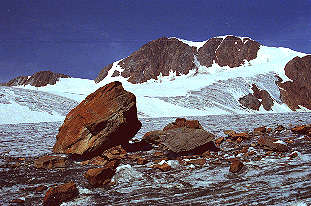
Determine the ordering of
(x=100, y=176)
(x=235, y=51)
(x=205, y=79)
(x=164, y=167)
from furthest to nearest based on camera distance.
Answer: (x=235, y=51) → (x=205, y=79) → (x=164, y=167) → (x=100, y=176)

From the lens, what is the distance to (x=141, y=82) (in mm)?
122250

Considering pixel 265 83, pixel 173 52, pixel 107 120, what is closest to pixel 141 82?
pixel 173 52

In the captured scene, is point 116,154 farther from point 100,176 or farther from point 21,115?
point 21,115

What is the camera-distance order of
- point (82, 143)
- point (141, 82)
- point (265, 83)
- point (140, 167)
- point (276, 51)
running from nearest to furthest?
point (140, 167) → point (82, 143) → point (265, 83) → point (276, 51) → point (141, 82)

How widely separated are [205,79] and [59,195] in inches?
2782

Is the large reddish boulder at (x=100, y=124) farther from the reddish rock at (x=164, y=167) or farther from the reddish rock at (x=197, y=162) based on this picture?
the reddish rock at (x=197, y=162)

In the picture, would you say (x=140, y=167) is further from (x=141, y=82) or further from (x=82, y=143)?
(x=141, y=82)

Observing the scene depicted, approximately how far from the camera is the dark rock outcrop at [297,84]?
71.2m

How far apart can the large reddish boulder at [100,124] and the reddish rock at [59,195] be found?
412 cm

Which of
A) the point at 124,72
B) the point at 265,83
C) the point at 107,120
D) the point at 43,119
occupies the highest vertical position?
the point at 124,72

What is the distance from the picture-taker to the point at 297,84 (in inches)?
3061

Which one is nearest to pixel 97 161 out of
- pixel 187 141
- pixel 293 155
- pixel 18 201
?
pixel 18 201

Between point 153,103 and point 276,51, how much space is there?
91.4 meters

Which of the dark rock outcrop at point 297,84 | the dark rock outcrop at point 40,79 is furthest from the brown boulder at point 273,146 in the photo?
the dark rock outcrop at point 40,79
